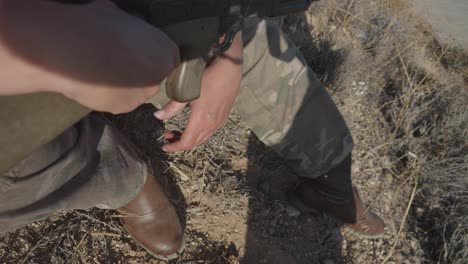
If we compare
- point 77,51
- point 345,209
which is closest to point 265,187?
point 345,209

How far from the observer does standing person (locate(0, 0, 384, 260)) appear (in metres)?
0.56

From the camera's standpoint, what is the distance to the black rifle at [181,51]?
57 centimetres

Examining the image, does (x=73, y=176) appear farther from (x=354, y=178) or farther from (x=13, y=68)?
(x=354, y=178)

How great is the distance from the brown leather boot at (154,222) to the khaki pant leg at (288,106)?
1.29ft

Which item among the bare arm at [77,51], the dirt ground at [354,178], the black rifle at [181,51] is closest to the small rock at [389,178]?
the dirt ground at [354,178]

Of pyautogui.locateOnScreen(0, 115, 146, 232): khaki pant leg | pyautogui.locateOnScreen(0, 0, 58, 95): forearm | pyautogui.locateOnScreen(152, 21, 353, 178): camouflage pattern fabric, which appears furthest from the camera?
pyautogui.locateOnScreen(152, 21, 353, 178): camouflage pattern fabric

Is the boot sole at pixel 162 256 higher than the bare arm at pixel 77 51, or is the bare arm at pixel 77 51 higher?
the bare arm at pixel 77 51

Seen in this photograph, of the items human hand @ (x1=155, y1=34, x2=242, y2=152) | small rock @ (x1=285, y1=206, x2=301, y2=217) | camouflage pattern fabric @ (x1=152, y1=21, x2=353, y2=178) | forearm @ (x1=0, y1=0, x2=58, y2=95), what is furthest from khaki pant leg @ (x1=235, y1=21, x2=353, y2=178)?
forearm @ (x1=0, y1=0, x2=58, y2=95)

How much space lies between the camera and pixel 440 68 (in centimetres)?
289

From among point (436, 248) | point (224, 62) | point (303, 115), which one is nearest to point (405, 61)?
point (436, 248)

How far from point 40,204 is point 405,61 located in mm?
2382

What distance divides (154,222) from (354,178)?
3.45ft

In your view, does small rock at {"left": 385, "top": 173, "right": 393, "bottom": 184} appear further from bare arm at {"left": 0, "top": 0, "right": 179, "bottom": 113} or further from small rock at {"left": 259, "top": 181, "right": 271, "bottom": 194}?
bare arm at {"left": 0, "top": 0, "right": 179, "bottom": 113}

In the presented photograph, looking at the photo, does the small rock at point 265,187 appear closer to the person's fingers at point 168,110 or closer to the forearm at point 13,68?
the person's fingers at point 168,110
